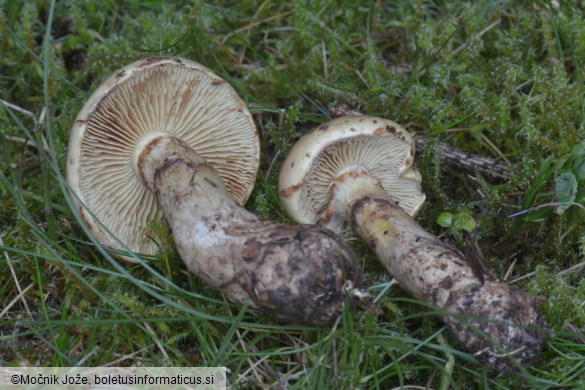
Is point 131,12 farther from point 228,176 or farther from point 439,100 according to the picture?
point 439,100

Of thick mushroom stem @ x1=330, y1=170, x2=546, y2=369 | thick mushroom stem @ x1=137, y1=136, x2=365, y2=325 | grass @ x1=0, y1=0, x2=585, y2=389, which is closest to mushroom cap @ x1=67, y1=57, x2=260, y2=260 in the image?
grass @ x1=0, y1=0, x2=585, y2=389

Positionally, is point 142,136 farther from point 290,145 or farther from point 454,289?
point 454,289

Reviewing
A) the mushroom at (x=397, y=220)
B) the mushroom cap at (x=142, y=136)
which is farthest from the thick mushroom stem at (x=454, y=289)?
the mushroom cap at (x=142, y=136)

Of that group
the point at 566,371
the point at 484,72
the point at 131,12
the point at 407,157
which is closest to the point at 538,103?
the point at 484,72

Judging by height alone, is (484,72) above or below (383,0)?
below

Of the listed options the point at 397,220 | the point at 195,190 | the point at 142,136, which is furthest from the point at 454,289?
the point at 142,136
